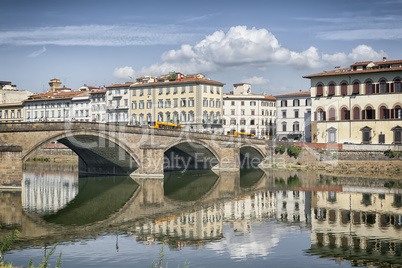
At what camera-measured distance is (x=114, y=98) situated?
115m

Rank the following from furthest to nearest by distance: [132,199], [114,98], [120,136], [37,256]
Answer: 1. [114,98]
2. [120,136]
3. [132,199]
4. [37,256]

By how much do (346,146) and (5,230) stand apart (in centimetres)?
5727

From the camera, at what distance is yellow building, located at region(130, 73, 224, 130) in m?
104

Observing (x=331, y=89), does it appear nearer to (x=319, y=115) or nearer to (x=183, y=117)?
(x=319, y=115)

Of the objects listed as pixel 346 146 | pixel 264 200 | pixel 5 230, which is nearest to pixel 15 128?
pixel 5 230

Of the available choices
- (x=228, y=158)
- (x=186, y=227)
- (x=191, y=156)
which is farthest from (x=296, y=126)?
(x=186, y=227)

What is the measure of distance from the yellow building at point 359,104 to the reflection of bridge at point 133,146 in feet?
37.5

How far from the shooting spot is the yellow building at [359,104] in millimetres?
79688

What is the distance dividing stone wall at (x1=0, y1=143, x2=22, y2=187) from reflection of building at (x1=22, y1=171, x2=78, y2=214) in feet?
5.73

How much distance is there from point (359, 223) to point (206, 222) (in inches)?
424

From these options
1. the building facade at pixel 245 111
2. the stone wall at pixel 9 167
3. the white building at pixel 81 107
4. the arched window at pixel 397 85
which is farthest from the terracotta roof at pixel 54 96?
the arched window at pixel 397 85

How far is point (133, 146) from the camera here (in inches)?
2468

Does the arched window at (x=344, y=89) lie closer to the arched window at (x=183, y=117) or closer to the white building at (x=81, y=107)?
the arched window at (x=183, y=117)

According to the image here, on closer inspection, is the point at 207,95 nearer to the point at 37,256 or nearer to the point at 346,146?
the point at 346,146
